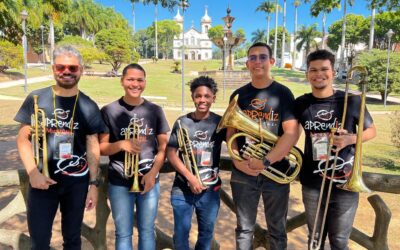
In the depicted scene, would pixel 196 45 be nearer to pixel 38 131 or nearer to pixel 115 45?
pixel 115 45

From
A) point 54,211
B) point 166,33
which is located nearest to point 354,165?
point 54,211

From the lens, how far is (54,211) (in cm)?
260

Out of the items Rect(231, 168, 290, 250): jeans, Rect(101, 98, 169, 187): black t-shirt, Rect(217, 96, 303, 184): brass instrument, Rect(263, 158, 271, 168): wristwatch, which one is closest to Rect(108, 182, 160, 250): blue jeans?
Rect(101, 98, 169, 187): black t-shirt

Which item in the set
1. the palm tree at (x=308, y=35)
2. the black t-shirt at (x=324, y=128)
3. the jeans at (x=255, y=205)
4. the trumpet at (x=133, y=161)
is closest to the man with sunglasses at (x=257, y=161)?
the jeans at (x=255, y=205)

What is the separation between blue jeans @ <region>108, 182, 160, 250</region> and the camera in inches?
110

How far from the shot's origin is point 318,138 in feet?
8.59

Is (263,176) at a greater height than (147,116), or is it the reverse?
(147,116)

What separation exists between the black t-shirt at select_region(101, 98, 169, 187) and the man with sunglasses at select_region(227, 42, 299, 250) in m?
0.69

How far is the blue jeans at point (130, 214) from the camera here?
2.79m

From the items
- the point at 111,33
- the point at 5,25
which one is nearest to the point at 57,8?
the point at 5,25

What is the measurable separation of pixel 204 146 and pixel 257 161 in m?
0.47

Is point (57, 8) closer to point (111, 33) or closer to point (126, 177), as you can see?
point (126, 177)

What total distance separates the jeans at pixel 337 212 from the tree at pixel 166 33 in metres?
109

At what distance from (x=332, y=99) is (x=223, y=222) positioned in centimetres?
351
